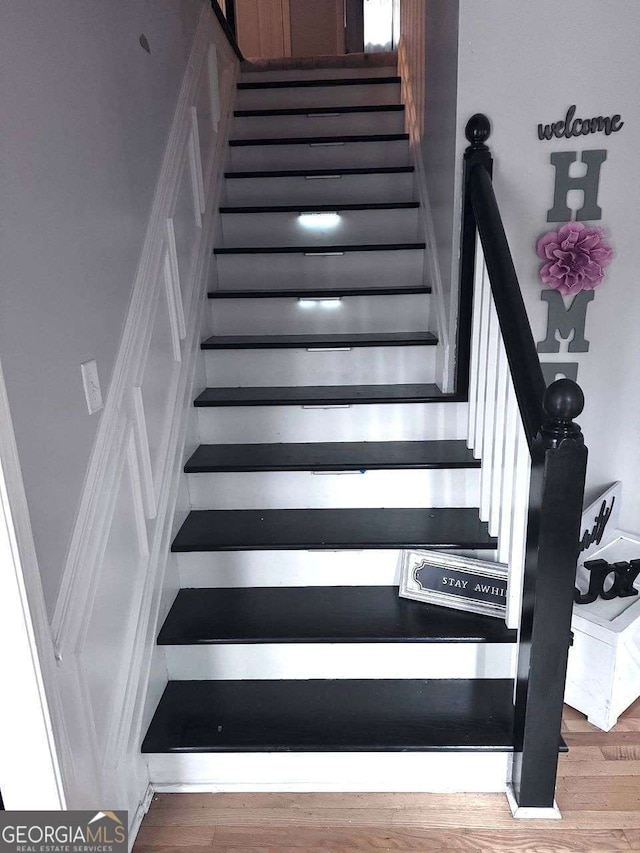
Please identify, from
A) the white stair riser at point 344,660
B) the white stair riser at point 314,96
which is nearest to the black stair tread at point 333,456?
the white stair riser at point 344,660

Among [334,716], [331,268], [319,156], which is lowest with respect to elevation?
[334,716]

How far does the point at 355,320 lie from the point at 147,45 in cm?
118

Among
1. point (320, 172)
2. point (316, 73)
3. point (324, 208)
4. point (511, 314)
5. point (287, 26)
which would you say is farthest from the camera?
point (287, 26)

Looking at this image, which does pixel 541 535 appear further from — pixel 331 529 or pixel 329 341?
pixel 329 341

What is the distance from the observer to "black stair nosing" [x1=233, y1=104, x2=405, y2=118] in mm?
3113

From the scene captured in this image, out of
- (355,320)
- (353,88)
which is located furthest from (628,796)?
(353,88)

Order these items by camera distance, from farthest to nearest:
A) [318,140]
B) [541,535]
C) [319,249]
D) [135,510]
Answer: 1. [318,140]
2. [319,249]
3. [135,510]
4. [541,535]

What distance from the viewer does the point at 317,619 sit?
175 cm

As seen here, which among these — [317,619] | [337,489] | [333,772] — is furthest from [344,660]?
[337,489]

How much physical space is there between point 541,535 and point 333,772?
87 cm

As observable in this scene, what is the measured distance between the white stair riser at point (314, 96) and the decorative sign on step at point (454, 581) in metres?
2.61

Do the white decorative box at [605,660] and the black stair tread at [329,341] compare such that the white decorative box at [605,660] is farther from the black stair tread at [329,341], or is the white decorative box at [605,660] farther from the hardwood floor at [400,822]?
the black stair tread at [329,341]

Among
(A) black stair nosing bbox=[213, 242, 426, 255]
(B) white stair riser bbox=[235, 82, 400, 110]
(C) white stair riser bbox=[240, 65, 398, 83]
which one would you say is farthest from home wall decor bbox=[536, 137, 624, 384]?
(C) white stair riser bbox=[240, 65, 398, 83]

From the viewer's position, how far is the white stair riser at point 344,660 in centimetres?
171
